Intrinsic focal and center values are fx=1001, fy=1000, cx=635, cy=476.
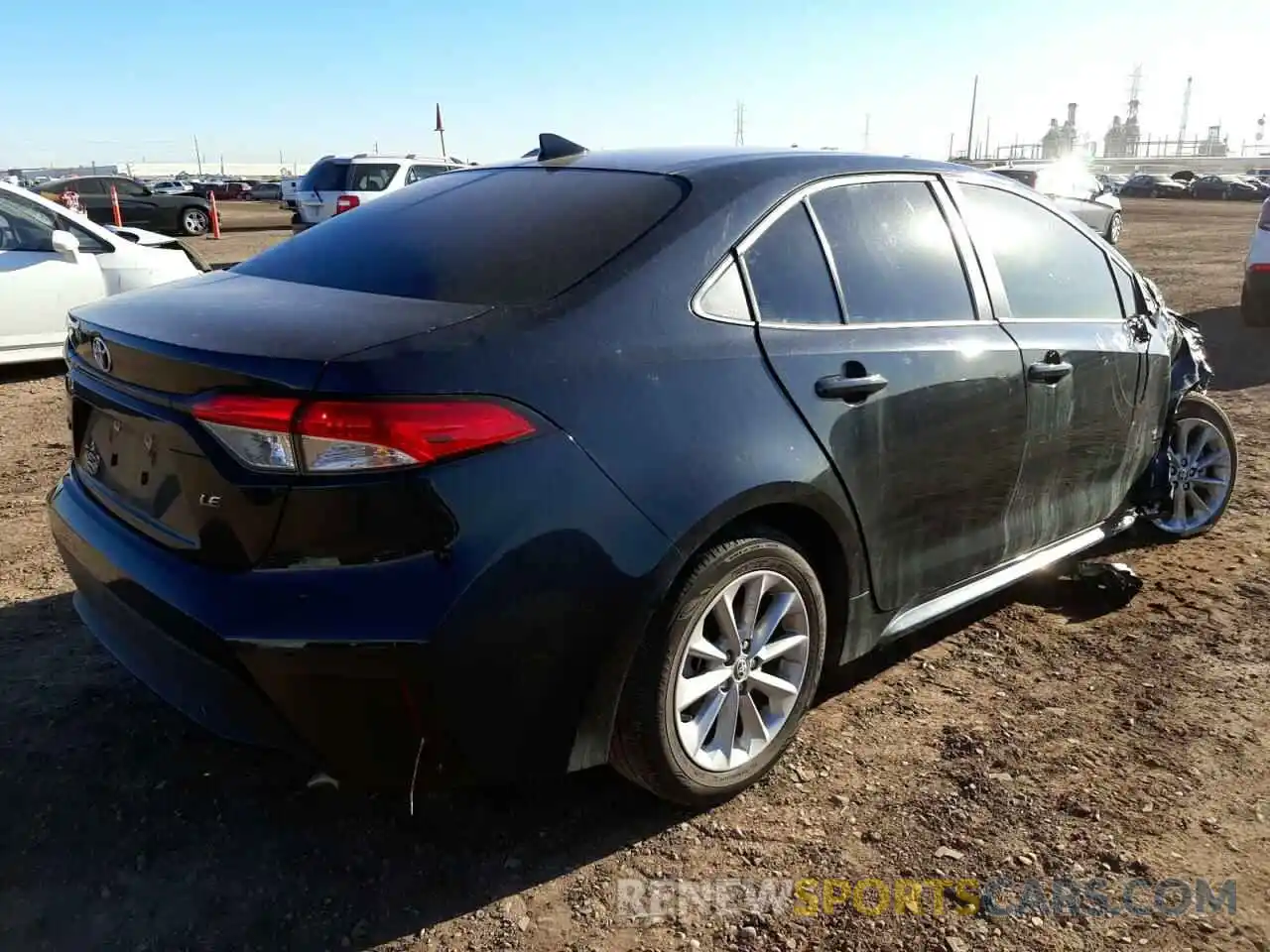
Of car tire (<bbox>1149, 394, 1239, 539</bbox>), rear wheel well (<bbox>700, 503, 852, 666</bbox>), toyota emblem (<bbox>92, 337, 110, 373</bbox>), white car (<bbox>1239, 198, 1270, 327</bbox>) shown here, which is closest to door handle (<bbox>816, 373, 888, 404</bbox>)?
rear wheel well (<bbox>700, 503, 852, 666</bbox>)

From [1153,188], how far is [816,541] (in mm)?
62386

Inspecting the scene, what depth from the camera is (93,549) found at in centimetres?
247

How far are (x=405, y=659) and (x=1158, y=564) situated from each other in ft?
11.9

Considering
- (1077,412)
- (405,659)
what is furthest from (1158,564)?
(405,659)

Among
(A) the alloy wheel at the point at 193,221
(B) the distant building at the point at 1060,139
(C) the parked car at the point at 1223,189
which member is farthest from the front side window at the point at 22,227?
(B) the distant building at the point at 1060,139

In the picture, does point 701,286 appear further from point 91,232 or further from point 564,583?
point 91,232

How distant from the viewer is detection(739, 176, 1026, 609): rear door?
2645 millimetres

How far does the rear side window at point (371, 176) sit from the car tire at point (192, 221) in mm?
9896

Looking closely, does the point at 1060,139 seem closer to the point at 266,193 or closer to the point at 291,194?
the point at 266,193

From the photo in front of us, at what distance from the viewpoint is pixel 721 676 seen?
2.53 metres

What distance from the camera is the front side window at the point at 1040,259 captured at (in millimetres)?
3355

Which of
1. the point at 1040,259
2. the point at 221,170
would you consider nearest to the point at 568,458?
the point at 1040,259

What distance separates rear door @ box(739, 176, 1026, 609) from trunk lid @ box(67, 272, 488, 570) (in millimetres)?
916

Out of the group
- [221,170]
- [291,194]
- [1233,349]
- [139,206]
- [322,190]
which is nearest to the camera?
[1233,349]
